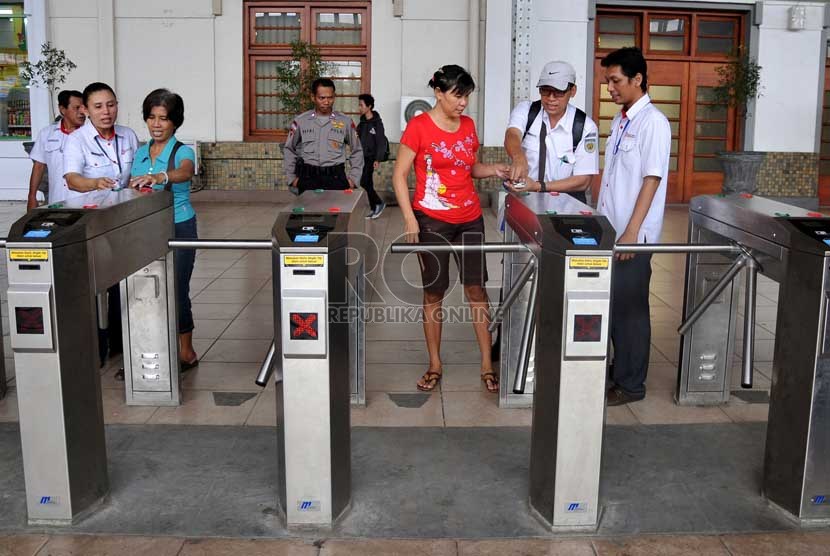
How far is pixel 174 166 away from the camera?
11.2 feet

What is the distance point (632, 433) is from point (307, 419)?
1.31 metres

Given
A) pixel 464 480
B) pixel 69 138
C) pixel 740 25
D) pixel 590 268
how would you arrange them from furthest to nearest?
1. pixel 740 25
2. pixel 69 138
3. pixel 464 480
4. pixel 590 268

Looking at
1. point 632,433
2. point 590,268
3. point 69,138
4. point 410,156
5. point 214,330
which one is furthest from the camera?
point 214,330

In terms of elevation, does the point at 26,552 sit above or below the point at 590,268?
below

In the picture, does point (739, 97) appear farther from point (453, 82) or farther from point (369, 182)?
point (453, 82)

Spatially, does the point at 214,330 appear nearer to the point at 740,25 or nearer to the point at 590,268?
the point at 590,268

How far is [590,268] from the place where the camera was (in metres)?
2.20

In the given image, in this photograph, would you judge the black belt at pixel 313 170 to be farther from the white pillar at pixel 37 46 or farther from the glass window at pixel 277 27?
the white pillar at pixel 37 46

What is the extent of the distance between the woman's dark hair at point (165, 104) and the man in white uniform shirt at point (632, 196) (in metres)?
1.74

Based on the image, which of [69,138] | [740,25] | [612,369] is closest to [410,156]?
[612,369]

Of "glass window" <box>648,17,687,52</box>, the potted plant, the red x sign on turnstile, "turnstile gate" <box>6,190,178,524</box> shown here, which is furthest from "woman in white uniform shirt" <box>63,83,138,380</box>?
"glass window" <box>648,17,687,52</box>

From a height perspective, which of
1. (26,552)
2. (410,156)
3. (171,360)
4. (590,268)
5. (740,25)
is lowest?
(26,552)

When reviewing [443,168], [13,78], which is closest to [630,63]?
[443,168]

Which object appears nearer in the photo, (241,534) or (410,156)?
(241,534)
